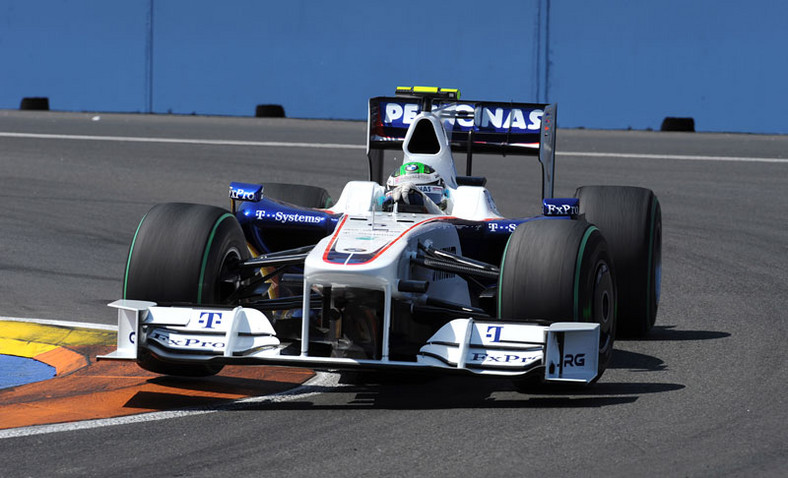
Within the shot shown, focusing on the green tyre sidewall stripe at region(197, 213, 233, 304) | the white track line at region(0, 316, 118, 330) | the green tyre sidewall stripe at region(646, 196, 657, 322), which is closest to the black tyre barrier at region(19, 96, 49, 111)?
the white track line at region(0, 316, 118, 330)

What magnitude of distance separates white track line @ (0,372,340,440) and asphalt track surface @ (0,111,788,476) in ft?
0.07

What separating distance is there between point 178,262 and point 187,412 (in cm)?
102

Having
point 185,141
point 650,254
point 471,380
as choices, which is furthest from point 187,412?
point 185,141

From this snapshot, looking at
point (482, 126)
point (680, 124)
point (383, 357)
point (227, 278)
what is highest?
point (680, 124)

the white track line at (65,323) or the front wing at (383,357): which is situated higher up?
the front wing at (383,357)

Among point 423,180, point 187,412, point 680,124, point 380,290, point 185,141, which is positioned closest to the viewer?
point 187,412

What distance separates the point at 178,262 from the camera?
7.34 m

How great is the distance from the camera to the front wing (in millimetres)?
6672

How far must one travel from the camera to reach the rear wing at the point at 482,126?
999 centimetres

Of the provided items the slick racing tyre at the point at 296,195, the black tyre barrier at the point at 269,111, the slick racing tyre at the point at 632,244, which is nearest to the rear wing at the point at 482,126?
the slick racing tyre at the point at 296,195

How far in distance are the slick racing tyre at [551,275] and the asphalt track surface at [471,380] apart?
0.48 m

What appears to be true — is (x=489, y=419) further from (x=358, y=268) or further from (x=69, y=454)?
(x=69, y=454)

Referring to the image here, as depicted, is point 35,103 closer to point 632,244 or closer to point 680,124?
point 680,124

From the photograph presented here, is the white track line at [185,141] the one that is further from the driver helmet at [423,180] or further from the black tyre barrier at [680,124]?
the driver helmet at [423,180]
